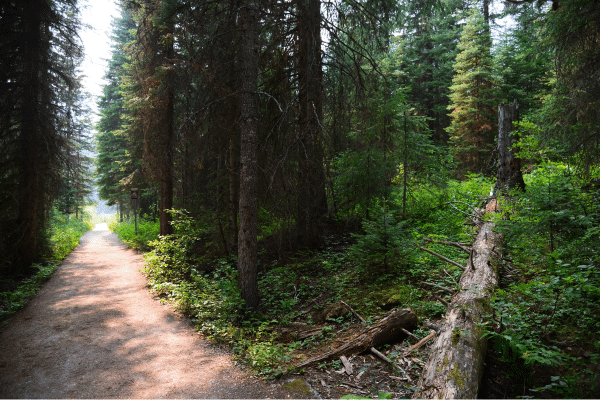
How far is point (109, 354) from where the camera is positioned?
16.3ft

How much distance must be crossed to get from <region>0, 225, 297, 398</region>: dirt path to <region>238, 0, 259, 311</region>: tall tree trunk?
1615mm

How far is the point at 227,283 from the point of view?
24.7ft

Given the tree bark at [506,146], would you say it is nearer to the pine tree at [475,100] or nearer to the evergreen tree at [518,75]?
the pine tree at [475,100]

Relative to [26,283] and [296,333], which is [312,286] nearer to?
[296,333]

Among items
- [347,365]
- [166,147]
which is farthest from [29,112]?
[347,365]

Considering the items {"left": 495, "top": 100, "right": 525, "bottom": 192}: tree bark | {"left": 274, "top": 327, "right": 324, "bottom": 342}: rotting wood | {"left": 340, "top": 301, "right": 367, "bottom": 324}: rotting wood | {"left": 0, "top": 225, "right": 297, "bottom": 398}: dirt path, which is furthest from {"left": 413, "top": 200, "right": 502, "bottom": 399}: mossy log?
{"left": 495, "top": 100, "right": 525, "bottom": 192}: tree bark

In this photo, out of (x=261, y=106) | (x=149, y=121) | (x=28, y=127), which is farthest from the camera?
(x=149, y=121)

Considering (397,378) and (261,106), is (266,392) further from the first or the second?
(261,106)

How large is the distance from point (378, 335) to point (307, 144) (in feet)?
15.3

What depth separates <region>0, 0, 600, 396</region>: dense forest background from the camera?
4.90 meters

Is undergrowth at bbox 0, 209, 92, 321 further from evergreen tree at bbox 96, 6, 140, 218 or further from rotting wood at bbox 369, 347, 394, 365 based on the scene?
evergreen tree at bbox 96, 6, 140, 218

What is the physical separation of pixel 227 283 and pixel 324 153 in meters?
4.19

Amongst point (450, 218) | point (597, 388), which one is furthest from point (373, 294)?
point (450, 218)

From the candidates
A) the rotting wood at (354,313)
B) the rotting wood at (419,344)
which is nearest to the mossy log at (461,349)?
the rotting wood at (419,344)
